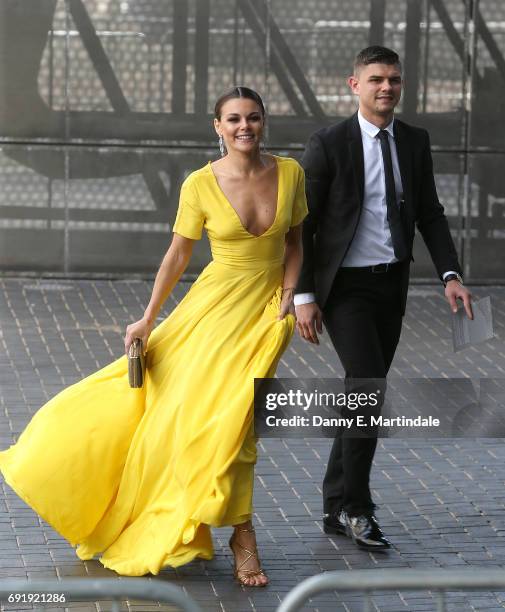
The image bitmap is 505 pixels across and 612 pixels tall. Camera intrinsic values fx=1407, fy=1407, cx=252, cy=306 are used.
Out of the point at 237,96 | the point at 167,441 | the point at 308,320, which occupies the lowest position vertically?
the point at 167,441

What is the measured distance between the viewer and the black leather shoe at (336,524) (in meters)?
6.24

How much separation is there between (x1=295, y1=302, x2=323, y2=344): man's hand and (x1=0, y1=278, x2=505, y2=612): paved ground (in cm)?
92

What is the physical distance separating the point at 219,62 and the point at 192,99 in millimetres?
406

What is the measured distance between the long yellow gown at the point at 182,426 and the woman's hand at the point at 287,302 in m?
0.03

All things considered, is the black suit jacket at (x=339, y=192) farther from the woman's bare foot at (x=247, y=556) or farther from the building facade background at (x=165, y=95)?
the building facade background at (x=165, y=95)

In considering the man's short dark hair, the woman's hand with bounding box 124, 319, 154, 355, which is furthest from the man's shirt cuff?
the man's short dark hair

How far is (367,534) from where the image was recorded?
19.8 ft

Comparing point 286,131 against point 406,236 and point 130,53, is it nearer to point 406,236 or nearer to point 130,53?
point 130,53

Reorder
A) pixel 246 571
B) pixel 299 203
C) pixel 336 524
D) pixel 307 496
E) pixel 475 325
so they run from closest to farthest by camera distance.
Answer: pixel 246 571, pixel 299 203, pixel 475 325, pixel 336 524, pixel 307 496

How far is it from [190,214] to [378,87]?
1.01 meters

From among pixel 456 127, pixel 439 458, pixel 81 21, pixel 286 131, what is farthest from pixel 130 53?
pixel 439 458

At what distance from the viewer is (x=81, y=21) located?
488 inches

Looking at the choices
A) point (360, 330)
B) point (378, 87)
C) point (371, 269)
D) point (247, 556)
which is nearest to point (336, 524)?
point (247, 556)

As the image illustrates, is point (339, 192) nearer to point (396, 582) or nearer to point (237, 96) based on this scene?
point (237, 96)
